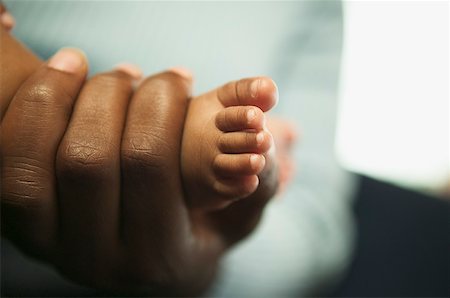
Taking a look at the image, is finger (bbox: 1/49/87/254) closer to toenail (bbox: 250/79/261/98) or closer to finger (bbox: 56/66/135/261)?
finger (bbox: 56/66/135/261)

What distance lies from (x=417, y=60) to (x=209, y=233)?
0.72m

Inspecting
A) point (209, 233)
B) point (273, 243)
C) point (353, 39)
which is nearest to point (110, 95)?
point (209, 233)

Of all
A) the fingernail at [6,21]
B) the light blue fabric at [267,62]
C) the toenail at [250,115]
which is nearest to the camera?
the toenail at [250,115]

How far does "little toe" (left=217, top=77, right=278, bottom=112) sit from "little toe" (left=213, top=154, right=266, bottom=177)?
4 centimetres

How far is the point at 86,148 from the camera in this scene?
0.95ft

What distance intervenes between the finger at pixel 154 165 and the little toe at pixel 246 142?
0.04 m

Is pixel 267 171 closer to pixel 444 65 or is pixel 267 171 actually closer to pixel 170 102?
pixel 170 102

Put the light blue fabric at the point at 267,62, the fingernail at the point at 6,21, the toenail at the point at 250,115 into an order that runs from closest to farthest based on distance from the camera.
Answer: the toenail at the point at 250,115 → the fingernail at the point at 6,21 → the light blue fabric at the point at 267,62

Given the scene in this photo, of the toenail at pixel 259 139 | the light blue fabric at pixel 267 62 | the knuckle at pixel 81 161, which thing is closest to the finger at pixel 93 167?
the knuckle at pixel 81 161

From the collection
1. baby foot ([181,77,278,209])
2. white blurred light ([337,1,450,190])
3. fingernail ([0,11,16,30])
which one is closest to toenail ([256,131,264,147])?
baby foot ([181,77,278,209])

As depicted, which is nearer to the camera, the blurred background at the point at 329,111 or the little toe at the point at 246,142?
the little toe at the point at 246,142

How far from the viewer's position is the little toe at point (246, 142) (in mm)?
275

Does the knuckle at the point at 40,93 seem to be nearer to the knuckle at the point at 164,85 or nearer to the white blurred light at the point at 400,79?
the knuckle at the point at 164,85

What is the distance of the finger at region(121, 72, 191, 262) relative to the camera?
11.8 inches
